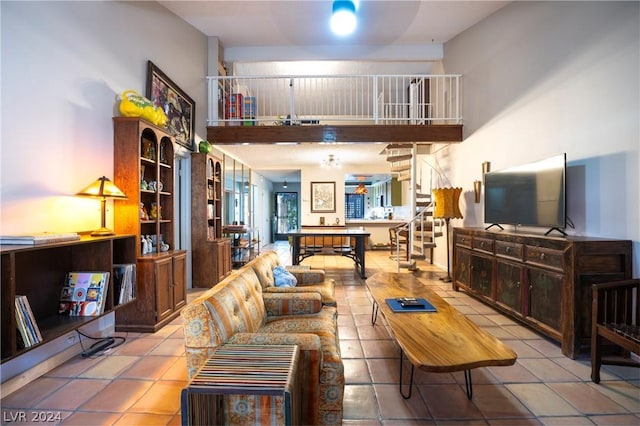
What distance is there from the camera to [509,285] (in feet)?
10.2

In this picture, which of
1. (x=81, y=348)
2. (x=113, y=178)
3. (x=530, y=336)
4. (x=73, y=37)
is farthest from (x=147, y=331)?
(x=530, y=336)

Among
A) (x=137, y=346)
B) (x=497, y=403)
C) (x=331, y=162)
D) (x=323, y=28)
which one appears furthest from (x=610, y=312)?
(x=331, y=162)

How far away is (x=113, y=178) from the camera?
281 cm

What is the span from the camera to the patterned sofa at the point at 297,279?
2.43 meters

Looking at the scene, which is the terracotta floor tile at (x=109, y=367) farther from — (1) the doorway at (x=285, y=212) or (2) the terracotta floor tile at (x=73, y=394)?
(1) the doorway at (x=285, y=212)

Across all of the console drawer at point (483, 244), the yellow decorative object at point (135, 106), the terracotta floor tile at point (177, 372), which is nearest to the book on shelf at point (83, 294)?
the terracotta floor tile at point (177, 372)

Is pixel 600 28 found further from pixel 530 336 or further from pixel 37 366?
pixel 37 366

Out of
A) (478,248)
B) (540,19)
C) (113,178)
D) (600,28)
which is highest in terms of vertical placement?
(540,19)

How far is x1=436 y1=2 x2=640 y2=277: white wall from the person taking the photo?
7.68 ft

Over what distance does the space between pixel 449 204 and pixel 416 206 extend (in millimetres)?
1031

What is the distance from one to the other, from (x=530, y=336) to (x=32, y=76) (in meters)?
4.68

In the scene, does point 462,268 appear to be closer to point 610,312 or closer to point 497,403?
point 610,312

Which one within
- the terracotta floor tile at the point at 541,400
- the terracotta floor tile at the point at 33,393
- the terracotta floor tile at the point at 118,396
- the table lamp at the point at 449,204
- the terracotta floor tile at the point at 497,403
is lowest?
the terracotta floor tile at the point at 541,400

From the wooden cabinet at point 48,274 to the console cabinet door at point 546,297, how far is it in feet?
12.3
